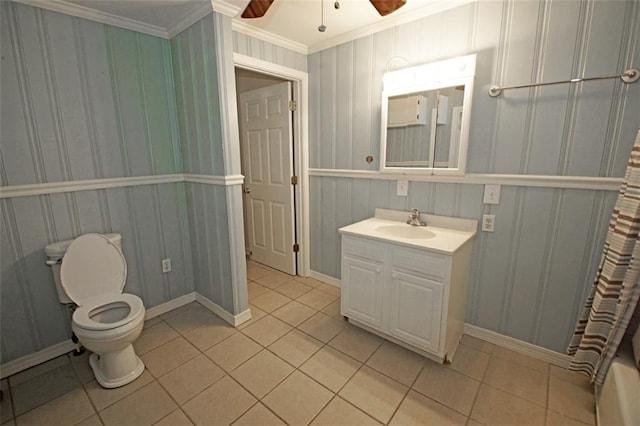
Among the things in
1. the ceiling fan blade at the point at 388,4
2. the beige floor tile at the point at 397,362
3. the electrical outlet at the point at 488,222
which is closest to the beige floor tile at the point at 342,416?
the beige floor tile at the point at 397,362

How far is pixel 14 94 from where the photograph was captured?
5.62ft

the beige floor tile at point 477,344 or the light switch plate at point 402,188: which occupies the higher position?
the light switch plate at point 402,188

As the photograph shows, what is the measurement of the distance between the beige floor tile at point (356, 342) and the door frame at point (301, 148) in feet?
3.57

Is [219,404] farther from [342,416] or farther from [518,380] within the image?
[518,380]

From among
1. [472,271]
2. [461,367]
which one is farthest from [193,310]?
[472,271]

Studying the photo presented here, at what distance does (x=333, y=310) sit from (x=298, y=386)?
2.87ft

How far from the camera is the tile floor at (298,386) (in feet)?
5.01

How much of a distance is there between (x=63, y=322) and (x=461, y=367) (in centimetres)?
269

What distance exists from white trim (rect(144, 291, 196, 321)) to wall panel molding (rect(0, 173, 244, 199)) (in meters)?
1.04

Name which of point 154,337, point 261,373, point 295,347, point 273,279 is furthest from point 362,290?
point 154,337

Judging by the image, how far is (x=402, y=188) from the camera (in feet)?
7.72

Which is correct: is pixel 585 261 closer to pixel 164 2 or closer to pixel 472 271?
pixel 472 271

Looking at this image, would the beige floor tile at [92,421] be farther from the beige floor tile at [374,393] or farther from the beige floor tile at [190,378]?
the beige floor tile at [374,393]

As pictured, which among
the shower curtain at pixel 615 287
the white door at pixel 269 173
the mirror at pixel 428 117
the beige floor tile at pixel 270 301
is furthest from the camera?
the white door at pixel 269 173
